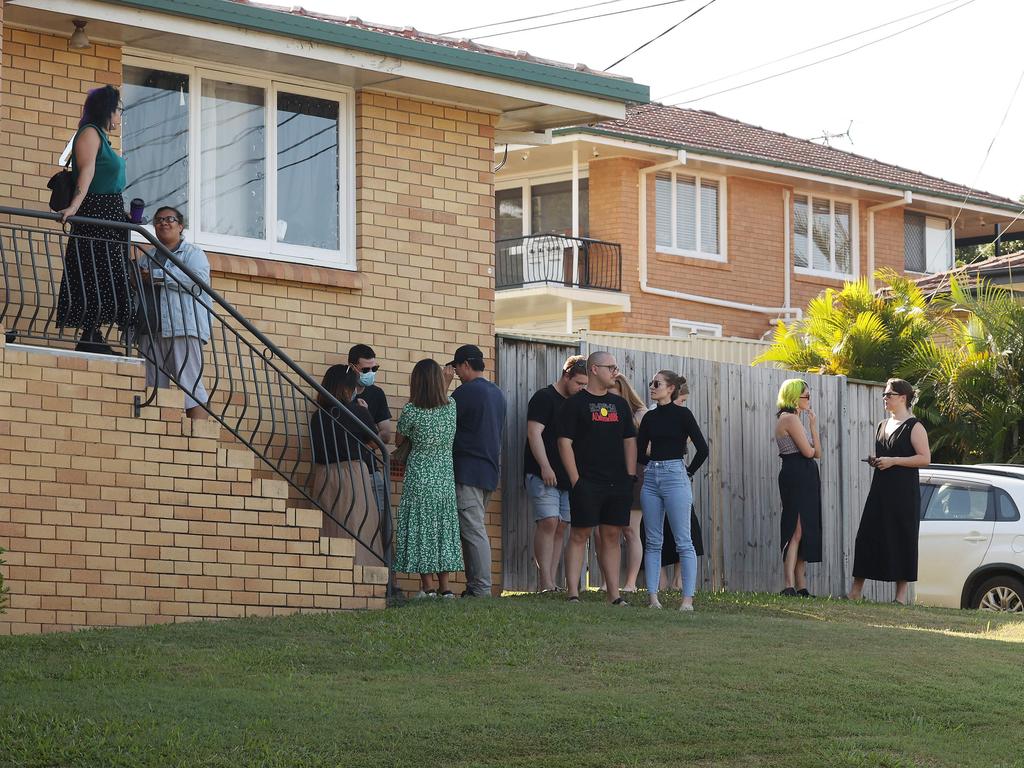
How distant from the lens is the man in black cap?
39.2 ft

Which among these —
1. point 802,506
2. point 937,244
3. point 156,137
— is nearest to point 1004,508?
point 802,506

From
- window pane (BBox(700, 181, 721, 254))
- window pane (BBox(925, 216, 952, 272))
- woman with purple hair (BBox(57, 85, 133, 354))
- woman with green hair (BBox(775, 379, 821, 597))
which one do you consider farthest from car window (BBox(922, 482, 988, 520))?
window pane (BBox(925, 216, 952, 272))

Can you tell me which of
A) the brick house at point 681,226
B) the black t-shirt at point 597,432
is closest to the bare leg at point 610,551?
the black t-shirt at point 597,432

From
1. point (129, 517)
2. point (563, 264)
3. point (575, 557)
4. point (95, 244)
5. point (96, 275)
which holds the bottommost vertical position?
point (575, 557)

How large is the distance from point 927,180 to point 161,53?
1009 inches

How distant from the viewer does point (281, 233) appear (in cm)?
1276

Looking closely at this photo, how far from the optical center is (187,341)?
35.4ft

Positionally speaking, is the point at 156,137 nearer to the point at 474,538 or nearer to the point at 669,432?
the point at 474,538

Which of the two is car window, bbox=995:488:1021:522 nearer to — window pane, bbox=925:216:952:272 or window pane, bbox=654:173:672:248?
window pane, bbox=654:173:672:248

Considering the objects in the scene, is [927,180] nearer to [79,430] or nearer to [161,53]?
[161,53]

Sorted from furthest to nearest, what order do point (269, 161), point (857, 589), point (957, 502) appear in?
point (957, 502)
point (857, 589)
point (269, 161)

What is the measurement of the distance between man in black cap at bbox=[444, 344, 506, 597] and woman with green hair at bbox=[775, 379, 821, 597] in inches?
123

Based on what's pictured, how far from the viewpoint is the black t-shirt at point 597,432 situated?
11.8 meters

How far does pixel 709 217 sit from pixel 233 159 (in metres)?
18.6
